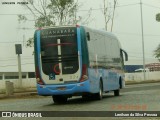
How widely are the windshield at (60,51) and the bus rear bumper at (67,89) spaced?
602 millimetres

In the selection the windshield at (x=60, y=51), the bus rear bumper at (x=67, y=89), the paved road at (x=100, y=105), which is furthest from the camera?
the windshield at (x=60, y=51)

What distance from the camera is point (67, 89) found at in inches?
885

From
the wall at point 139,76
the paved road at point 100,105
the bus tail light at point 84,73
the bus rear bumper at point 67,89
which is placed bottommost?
the wall at point 139,76

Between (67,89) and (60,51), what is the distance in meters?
1.66

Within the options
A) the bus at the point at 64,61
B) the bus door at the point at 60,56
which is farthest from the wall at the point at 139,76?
the bus door at the point at 60,56

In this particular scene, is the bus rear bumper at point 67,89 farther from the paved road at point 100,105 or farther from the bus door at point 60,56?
the paved road at point 100,105

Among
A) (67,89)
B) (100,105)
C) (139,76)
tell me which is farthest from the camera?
(139,76)

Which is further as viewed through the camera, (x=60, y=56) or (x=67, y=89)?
(x=60, y=56)

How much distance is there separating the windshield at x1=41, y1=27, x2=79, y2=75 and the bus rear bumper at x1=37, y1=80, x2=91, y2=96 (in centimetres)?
60

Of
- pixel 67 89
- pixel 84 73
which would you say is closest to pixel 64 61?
pixel 84 73

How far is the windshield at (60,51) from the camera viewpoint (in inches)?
887

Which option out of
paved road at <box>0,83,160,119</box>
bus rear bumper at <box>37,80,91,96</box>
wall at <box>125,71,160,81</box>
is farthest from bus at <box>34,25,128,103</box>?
wall at <box>125,71,160,81</box>

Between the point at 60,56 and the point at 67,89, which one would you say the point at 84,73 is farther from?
the point at 60,56

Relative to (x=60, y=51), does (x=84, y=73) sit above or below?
below
